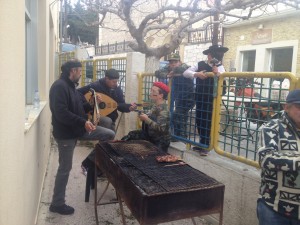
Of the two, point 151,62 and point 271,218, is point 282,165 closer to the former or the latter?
point 271,218

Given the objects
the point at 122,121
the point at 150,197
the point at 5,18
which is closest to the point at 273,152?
the point at 150,197

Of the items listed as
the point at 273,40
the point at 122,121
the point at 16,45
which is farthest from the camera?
Result: the point at 273,40

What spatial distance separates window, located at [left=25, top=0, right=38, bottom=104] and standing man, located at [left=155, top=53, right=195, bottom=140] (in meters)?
1.92

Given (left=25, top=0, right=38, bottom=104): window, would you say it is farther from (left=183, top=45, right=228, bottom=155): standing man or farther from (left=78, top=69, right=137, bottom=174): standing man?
(left=183, top=45, right=228, bottom=155): standing man

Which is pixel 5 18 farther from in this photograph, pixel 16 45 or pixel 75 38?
pixel 75 38

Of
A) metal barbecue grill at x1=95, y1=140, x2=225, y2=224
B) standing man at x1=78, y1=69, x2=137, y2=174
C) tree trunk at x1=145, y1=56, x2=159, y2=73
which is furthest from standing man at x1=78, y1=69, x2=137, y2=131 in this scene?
tree trunk at x1=145, y1=56, x2=159, y2=73

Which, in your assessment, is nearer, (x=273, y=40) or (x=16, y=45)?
(x=16, y=45)

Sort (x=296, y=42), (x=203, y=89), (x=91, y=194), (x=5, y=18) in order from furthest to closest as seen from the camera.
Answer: (x=296, y=42)
(x=91, y=194)
(x=203, y=89)
(x=5, y=18)

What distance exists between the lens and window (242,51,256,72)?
15.4 meters

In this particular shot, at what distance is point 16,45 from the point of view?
216cm

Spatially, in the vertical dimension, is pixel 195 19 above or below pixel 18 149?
above

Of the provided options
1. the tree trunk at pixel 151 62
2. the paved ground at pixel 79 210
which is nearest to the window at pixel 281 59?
the tree trunk at pixel 151 62

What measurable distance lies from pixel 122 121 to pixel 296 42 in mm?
9611

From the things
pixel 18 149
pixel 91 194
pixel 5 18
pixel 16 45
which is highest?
pixel 5 18
